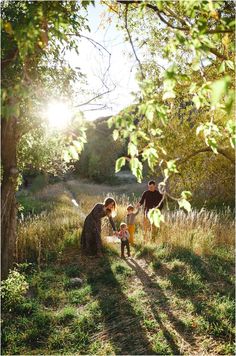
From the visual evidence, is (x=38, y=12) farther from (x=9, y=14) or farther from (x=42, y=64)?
(x=42, y=64)

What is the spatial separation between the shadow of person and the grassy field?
2 cm

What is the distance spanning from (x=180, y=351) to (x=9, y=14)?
18.8 feet

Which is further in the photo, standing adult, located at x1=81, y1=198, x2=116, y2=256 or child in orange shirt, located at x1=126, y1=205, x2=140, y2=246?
child in orange shirt, located at x1=126, y1=205, x2=140, y2=246

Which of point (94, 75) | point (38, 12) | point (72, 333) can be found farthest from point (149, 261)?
point (38, 12)

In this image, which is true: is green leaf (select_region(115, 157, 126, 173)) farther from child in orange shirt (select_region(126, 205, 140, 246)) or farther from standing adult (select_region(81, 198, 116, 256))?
child in orange shirt (select_region(126, 205, 140, 246))

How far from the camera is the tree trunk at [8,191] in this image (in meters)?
7.75

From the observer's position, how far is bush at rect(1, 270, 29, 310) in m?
7.21

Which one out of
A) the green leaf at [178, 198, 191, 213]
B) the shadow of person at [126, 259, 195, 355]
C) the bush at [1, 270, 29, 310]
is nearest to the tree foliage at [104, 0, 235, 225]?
the green leaf at [178, 198, 191, 213]

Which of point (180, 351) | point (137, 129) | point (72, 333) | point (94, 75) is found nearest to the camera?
point (137, 129)

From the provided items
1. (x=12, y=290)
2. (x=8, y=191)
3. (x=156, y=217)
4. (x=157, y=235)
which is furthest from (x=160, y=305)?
(x=156, y=217)

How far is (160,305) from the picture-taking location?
752cm

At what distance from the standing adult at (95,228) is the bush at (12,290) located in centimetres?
295

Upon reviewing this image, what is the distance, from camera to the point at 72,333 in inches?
264

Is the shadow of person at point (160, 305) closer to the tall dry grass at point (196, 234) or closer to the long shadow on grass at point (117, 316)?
the long shadow on grass at point (117, 316)
